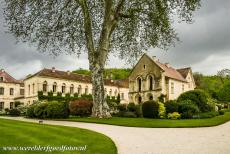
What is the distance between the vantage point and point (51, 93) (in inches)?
2506

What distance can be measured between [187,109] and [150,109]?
3406 mm

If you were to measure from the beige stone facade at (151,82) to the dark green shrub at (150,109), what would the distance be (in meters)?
20.0

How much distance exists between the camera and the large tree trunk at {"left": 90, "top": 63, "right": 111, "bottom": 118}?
26250mm

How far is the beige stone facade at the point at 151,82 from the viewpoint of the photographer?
2066 inches

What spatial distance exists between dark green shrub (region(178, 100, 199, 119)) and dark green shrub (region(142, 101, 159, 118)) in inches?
87.4

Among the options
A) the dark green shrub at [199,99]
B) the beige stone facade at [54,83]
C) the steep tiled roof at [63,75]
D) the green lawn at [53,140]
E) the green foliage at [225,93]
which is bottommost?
the green lawn at [53,140]

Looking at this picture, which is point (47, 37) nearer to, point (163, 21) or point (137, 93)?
point (163, 21)

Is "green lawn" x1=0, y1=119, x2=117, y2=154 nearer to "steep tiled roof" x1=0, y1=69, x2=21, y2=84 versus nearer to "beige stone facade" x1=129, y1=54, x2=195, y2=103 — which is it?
"beige stone facade" x1=129, y1=54, x2=195, y2=103

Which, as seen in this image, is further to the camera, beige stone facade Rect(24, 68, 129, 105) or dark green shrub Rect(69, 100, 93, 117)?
beige stone facade Rect(24, 68, 129, 105)

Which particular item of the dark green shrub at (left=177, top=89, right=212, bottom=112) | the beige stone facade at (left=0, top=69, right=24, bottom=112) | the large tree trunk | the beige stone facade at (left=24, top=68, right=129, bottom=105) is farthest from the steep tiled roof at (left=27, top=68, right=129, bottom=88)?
the large tree trunk

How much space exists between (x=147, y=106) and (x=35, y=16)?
520 inches

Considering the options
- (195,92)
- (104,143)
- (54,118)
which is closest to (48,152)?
(104,143)

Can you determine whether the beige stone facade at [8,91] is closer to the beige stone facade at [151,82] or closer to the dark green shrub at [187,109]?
the beige stone facade at [151,82]

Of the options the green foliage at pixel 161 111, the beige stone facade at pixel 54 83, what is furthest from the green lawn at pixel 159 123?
the beige stone facade at pixel 54 83
